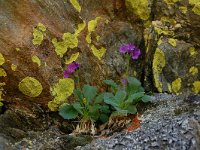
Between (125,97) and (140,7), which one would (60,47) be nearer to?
(125,97)

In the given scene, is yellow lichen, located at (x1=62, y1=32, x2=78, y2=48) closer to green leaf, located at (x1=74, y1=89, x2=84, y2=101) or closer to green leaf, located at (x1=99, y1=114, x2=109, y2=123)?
green leaf, located at (x1=74, y1=89, x2=84, y2=101)

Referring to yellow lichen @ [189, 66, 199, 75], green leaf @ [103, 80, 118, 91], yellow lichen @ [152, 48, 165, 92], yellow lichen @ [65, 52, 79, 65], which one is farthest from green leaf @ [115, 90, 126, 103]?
yellow lichen @ [189, 66, 199, 75]

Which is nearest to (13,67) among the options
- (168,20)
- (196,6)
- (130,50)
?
(130,50)

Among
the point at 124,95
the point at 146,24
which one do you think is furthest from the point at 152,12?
the point at 124,95

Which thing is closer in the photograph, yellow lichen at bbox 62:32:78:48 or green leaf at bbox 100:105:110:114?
green leaf at bbox 100:105:110:114

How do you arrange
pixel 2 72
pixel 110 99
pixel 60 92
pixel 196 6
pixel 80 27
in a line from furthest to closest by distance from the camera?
1. pixel 196 6
2. pixel 80 27
3. pixel 60 92
4. pixel 110 99
5. pixel 2 72
